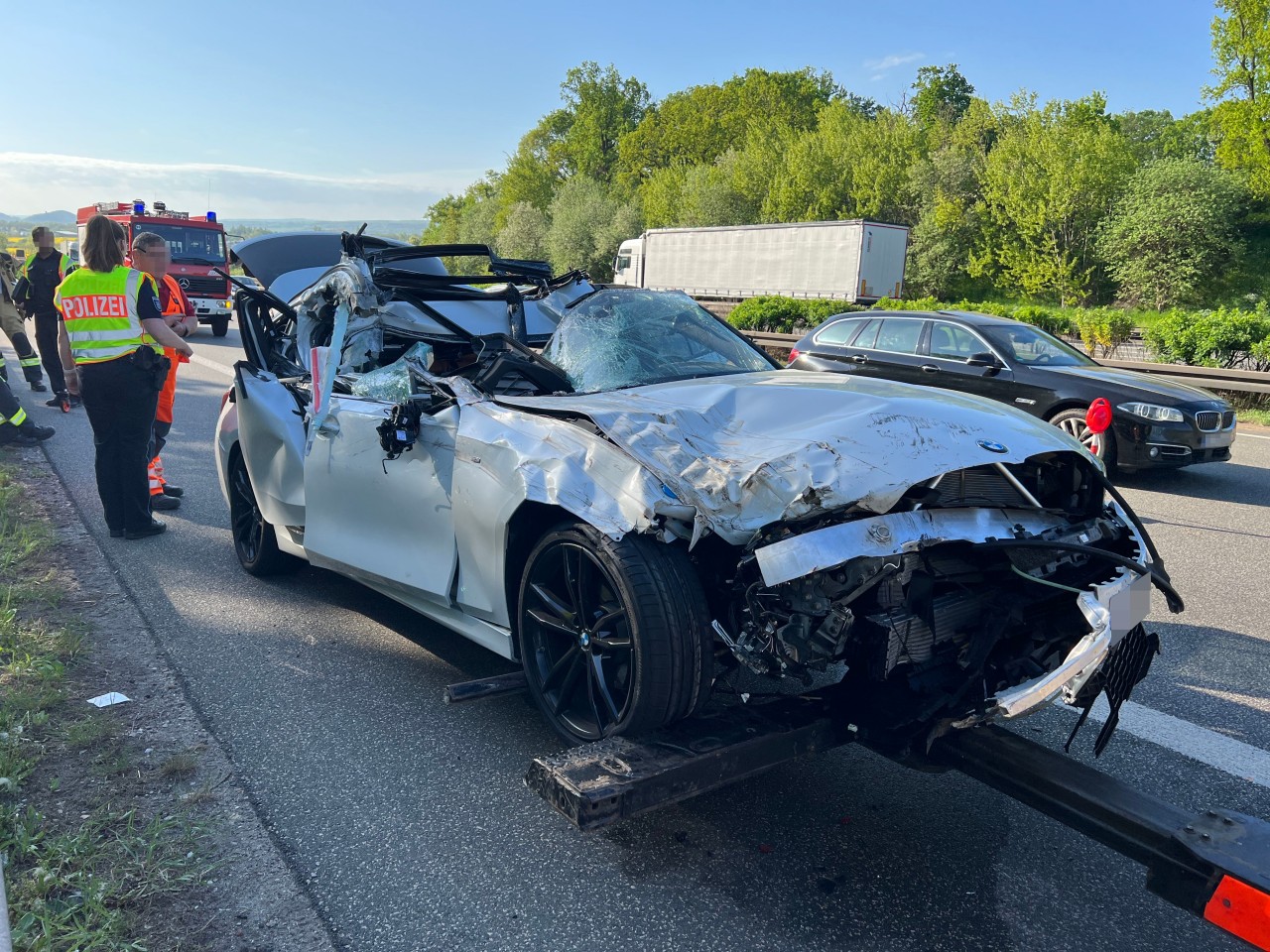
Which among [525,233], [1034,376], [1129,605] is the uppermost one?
[525,233]

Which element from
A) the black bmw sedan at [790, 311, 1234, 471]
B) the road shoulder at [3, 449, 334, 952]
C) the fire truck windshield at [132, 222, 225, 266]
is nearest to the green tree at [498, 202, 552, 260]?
the fire truck windshield at [132, 222, 225, 266]

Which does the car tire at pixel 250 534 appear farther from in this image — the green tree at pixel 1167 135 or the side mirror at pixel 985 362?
the green tree at pixel 1167 135

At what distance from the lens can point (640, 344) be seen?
4.03 meters

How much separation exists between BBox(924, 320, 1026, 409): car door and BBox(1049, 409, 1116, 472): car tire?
519 mm

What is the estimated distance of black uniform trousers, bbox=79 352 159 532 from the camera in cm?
619

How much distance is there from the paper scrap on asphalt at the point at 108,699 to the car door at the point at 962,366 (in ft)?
25.6

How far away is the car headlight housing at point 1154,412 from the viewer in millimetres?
8234

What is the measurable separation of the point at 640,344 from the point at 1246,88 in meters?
42.6

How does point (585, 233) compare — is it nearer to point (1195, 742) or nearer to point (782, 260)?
point (782, 260)

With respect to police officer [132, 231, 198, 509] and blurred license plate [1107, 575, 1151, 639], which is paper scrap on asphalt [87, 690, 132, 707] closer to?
police officer [132, 231, 198, 509]

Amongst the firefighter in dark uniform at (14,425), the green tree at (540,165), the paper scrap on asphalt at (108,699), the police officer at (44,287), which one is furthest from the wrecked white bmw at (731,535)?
the green tree at (540,165)

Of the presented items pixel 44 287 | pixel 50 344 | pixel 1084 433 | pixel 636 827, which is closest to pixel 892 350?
pixel 1084 433

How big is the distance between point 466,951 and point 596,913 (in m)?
0.37

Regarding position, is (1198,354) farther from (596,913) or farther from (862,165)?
(862,165)
